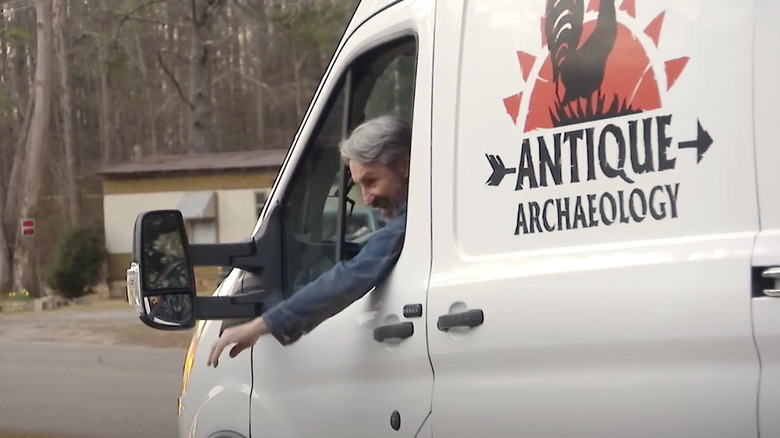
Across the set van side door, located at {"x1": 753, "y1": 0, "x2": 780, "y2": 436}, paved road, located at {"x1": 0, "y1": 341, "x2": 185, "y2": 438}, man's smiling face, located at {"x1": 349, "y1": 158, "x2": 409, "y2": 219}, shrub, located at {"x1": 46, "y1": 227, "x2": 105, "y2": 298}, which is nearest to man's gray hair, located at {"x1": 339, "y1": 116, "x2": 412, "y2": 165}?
man's smiling face, located at {"x1": 349, "y1": 158, "x2": 409, "y2": 219}

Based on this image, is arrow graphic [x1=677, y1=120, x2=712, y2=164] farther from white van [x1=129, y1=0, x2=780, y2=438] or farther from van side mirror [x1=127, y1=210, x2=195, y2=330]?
van side mirror [x1=127, y1=210, x2=195, y2=330]

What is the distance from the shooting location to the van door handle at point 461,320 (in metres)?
2.93

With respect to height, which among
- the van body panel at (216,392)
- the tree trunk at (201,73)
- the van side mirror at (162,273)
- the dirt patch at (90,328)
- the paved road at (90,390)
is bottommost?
the dirt patch at (90,328)

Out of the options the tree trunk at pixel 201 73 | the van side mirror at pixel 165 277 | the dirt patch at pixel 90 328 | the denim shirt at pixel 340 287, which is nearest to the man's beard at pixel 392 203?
the denim shirt at pixel 340 287

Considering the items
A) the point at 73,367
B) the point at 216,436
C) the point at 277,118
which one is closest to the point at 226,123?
the point at 277,118

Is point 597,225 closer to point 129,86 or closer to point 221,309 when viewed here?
point 221,309

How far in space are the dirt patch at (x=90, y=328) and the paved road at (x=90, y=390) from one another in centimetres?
99

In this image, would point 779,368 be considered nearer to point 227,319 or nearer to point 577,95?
point 577,95

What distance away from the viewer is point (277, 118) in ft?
164

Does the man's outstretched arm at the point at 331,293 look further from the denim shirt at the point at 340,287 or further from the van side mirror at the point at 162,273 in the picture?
the van side mirror at the point at 162,273

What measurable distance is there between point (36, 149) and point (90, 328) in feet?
40.1

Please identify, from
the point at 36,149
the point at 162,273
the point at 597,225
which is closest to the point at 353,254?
the point at 162,273

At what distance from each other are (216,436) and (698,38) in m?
2.29

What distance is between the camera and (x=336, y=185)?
12.8 feet
